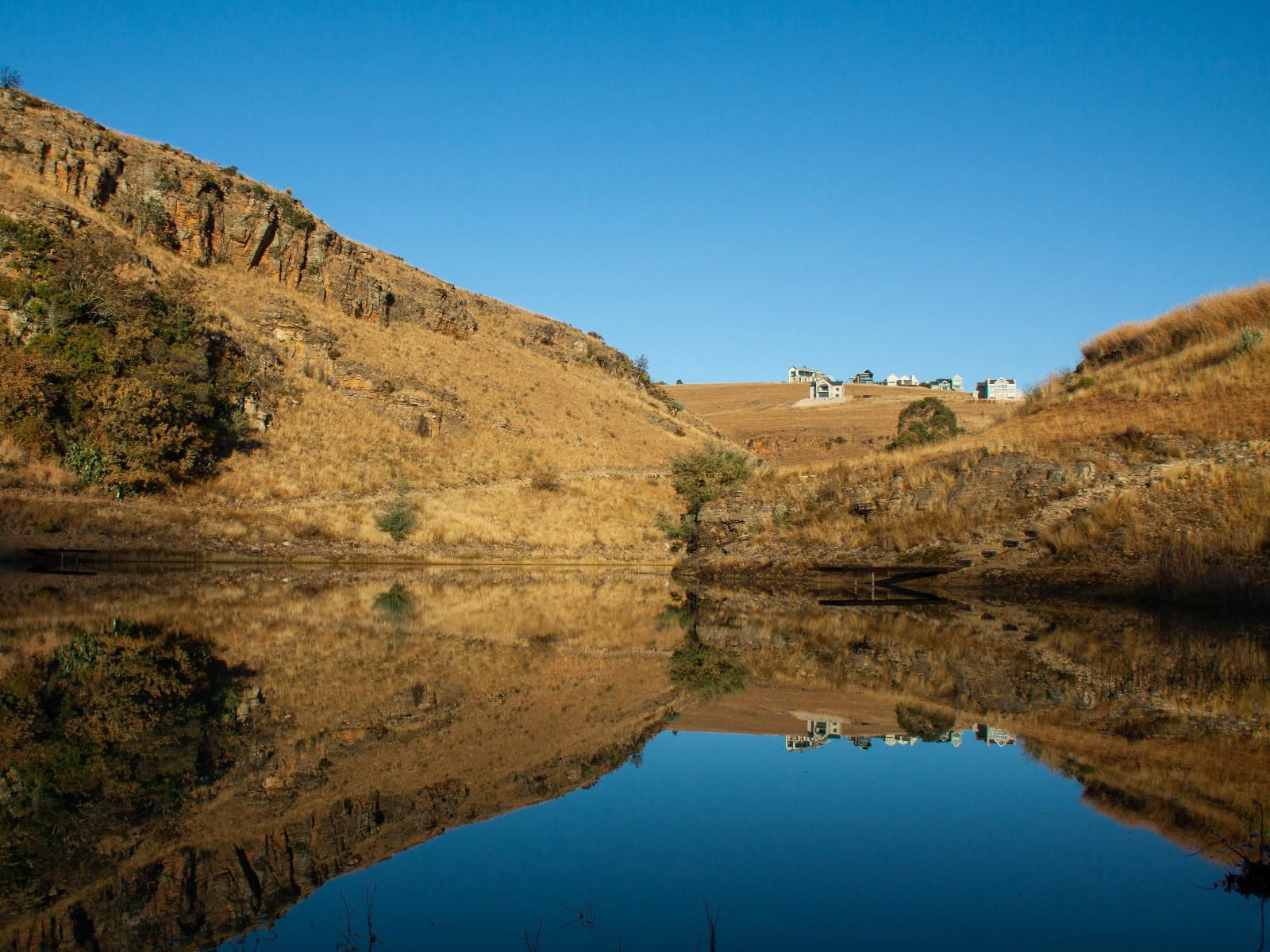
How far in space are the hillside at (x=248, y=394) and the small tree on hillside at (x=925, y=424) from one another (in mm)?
11493

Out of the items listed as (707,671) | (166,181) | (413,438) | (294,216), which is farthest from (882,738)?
(294,216)

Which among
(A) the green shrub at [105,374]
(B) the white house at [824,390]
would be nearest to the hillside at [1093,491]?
(A) the green shrub at [105,374]

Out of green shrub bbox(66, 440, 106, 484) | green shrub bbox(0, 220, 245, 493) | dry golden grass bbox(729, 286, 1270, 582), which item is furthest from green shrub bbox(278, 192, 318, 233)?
dry golden grass bbox(729, 286, 1270, 582)

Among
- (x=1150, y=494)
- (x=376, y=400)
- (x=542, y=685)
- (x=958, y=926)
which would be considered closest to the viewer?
(x=958, y=926)

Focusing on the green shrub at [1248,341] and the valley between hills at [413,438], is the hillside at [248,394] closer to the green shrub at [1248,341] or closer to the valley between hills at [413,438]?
the valley between hills at [413,438]

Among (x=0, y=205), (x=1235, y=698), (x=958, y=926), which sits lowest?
(x=958, y=926)

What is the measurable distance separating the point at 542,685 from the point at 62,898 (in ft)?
19.2

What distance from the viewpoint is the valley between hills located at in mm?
21000

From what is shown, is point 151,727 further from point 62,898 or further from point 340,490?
point 340,490

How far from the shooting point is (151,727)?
24.1 feet

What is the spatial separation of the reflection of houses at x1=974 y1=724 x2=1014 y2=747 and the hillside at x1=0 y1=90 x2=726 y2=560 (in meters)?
25.6

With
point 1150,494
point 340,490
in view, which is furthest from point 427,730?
point 340,490

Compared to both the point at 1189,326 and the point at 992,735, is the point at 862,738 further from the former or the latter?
the point at 1189,326

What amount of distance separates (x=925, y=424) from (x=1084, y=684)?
132ft
